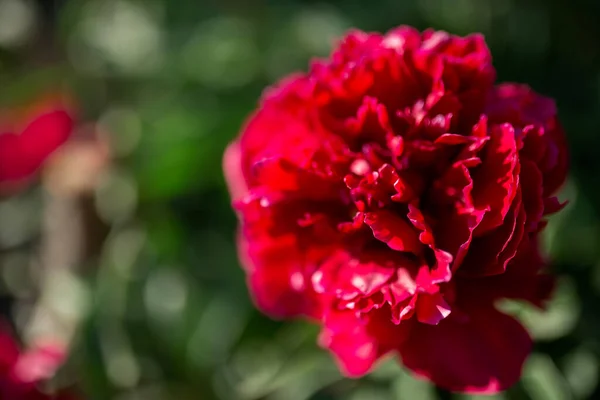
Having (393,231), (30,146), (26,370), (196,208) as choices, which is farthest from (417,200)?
(30,146)

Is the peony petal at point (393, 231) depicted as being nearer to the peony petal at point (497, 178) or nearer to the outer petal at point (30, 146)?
the peony petal at point (497, 178)

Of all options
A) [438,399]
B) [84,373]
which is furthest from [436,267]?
[84,373]

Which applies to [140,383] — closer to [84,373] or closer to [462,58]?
[84,373]

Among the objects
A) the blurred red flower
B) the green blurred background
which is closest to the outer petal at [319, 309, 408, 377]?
the green blurred background

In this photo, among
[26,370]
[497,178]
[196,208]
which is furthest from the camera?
[196,208]

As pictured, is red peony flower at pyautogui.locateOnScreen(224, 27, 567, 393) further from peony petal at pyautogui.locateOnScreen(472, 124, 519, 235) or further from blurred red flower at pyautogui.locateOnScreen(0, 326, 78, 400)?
blurred red flower at pyautogui.locateOnScreen(0, 326, 78, 400)

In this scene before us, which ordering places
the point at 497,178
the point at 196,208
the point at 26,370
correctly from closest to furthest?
1. the point at 497,178
2. the point at 26,370
3. the point at 196,208

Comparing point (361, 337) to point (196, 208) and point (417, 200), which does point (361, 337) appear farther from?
point (196, 208)
